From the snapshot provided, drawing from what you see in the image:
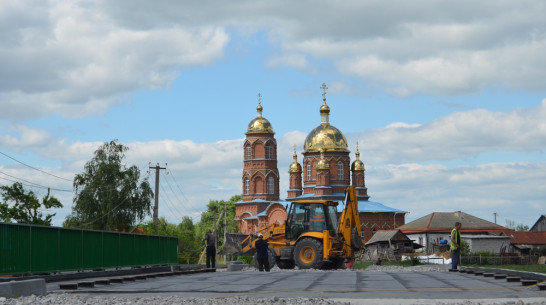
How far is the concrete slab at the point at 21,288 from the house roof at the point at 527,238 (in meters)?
77.2

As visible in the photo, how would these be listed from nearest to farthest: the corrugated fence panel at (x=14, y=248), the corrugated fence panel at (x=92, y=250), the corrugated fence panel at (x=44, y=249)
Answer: the corrugated fence panel at (x=14, y=248) < the corrugated fence panel at (x=44, y=249) < the corrugated fence panel at (x=92, y=250)

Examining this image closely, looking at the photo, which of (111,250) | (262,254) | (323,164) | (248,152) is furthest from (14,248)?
(248,152)

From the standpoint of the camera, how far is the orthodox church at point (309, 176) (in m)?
91.7

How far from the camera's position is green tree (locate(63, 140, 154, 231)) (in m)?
61.8

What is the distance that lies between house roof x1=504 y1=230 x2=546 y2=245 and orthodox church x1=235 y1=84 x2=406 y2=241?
1290cm

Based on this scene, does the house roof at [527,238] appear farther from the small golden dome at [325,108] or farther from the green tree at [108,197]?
the green tree at [108,197]

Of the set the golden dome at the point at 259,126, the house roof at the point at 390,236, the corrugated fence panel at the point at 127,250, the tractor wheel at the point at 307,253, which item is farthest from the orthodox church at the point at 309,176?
the corrugated fence panel at the point at 127,250

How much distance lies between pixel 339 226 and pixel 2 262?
16.5 m

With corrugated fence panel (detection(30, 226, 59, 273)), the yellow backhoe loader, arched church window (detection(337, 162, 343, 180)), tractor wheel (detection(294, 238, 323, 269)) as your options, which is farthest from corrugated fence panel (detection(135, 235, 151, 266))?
arched church window (detection(337, 162, 343, 180))

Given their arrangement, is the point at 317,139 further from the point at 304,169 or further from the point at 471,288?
the point at 471,288

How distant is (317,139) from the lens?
94000 millimetres

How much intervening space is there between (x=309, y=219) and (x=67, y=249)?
458 inches

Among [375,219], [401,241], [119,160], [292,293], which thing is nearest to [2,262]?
[292,293]

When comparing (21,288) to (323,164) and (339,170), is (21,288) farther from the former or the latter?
(339,170)
